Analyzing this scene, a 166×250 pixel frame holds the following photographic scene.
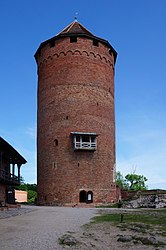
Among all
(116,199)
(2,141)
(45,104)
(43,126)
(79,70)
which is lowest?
(116,199)

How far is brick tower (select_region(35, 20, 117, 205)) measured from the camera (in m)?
26.7

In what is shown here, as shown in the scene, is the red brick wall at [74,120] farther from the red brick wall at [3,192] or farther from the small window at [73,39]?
the red brick wall at [3,192]

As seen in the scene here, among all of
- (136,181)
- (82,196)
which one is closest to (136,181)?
(136,181)

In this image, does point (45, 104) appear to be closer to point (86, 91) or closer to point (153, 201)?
point (86, 91)

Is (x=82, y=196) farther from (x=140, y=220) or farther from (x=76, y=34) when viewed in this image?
(x=140, y=220)

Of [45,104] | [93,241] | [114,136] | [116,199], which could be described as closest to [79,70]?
[45,104]

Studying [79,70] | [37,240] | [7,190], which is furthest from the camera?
[79,70]

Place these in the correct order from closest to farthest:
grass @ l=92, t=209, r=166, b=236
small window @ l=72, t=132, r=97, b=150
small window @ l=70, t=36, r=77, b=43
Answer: grass @ l=92, t=209, r=166, b=236 → small window @ l=72, t=132, r=97, b=150 → small window @ l=70, t=36, r=77, b=43

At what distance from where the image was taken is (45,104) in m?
29.0

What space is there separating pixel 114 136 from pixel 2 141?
42.2ft

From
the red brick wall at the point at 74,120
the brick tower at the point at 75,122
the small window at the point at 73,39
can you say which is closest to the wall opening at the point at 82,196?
the brick tower at the point at 75,122

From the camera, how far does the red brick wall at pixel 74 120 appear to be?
26.7 metres

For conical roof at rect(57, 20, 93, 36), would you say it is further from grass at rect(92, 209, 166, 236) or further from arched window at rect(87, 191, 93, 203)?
grass at rect(92, 209, 166, 236)

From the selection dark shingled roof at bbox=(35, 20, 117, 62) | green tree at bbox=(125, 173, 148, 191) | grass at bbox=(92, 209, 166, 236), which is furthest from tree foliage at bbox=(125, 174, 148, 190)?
grass at bbox=(92, 209, 166, 236)
